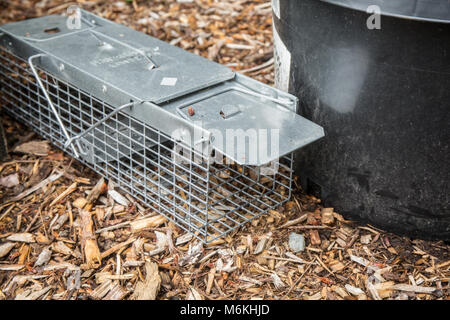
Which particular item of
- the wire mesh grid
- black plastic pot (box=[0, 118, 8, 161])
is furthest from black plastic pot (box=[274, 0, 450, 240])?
black plastic pot (box=[0, 118, 8, 161])

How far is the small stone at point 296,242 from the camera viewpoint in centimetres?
205

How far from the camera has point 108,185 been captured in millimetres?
2375

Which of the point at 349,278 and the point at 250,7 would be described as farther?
the point at 250,7

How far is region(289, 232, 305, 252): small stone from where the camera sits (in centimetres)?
205

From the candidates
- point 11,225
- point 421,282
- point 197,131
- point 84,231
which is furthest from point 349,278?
point 11,225

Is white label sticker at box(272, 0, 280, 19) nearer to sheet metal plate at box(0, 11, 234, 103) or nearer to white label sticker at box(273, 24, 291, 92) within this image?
white label sticker at box(273, 24, 291, 92)

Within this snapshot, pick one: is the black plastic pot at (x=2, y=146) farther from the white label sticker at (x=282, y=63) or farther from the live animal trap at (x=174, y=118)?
the white label sticker at (x=282, y=63)

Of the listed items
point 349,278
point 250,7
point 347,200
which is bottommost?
point 349,278

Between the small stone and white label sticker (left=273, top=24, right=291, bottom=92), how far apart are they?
60 centimetres

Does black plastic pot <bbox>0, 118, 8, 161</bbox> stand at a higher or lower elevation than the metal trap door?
lower

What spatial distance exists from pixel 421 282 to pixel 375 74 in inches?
30.0

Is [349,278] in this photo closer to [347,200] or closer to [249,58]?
[347,200]

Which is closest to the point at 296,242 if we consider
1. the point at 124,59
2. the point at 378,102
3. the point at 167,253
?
the point at 167,253

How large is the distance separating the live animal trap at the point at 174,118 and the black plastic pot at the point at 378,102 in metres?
0.14
